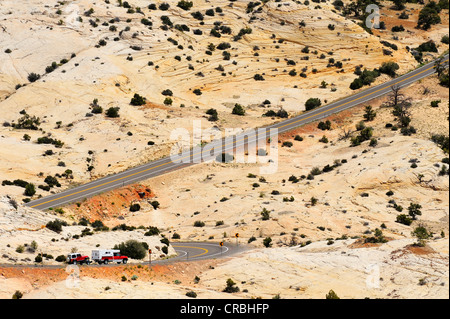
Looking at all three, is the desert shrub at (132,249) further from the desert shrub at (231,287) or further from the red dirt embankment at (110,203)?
the red dirt embankment at (110,203)

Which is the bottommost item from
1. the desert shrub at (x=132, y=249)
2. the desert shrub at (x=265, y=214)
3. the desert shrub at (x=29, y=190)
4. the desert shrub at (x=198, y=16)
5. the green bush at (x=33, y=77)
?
the green bush at (x=33, y=77)

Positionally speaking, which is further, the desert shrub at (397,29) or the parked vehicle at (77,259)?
the desert shrub at (397,29)

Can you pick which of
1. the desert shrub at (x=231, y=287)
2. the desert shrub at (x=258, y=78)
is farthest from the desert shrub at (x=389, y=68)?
the desert shrub at (x=231, y=287)

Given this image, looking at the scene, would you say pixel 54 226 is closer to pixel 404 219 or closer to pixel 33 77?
pixel 404 219

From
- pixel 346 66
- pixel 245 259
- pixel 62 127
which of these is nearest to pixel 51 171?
pixel 62 127

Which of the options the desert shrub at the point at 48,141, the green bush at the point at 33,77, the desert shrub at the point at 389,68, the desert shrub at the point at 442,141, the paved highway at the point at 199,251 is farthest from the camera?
the desert shrub at the point at 389,68

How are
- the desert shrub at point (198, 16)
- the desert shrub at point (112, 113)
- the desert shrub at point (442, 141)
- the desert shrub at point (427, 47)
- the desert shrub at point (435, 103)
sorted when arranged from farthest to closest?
the desert shrub at point (427, 47) → the desert shrub at point (198, 16) → the desert shrub at point (112, 113) → the desert shrub at point (435, 103) → the desert shrub at point (442, 141)
